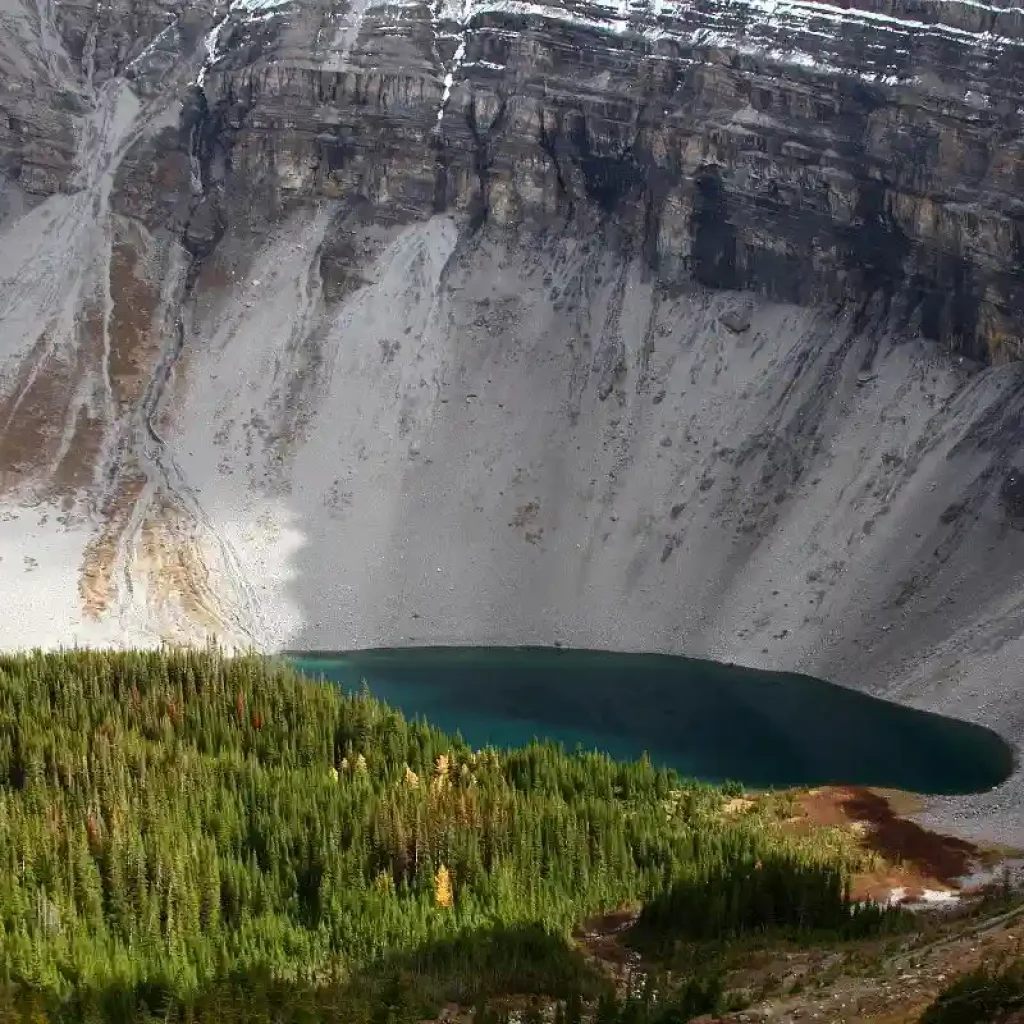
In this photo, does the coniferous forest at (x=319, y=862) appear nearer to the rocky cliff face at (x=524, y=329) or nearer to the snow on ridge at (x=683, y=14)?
the rocky cliff face at (x=524, y=329)

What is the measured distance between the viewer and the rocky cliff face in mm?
92625

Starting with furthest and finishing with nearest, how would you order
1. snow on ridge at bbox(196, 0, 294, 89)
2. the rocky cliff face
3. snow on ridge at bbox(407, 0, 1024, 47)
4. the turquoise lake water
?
snow on ridge at bbox(196, 0, 294, 89) < snow on ridge at bbox(407, 0, 1024, 47) < the rocky cliff face < the turquoise lake water

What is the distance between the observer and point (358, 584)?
96312 millimetres

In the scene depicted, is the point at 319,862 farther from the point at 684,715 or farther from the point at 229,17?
the point at 229,17

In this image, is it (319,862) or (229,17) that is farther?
(229,17)

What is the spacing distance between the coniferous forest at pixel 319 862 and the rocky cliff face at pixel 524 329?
1101 inches

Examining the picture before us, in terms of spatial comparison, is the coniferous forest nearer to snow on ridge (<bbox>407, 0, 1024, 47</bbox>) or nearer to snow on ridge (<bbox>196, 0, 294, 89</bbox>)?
snow on ridge (<bbox>407, 0, 1024, 47</bbox>)

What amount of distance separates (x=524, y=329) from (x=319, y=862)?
70190mm

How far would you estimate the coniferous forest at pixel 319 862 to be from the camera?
3681cm

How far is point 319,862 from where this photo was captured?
4781cm

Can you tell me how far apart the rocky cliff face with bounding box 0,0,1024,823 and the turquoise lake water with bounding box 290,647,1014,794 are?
2187mm

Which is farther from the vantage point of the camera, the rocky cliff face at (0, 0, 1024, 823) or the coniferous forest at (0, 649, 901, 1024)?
the rocky cliff face at (0, 0, 1024, 823)

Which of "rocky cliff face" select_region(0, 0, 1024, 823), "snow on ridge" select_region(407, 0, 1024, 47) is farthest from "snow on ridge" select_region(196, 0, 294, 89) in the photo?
"snow on ridge" select_region(407, 0, 1024, 47)

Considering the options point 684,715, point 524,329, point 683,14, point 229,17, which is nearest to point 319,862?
point 684,715
